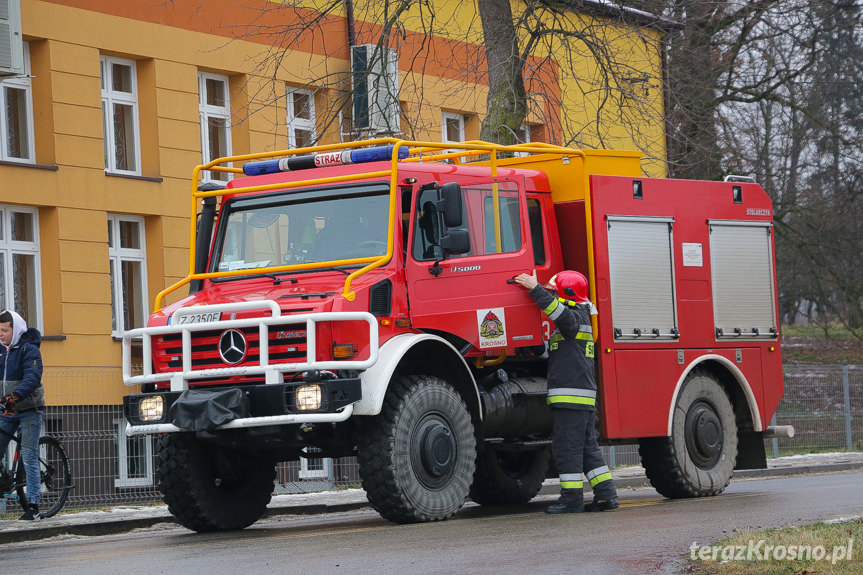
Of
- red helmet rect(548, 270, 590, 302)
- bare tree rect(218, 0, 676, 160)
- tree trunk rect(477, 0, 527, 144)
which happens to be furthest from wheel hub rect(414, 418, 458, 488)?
tree trunk rect(477, 0, 527, 144)

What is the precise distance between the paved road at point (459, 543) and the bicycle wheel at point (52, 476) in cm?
140

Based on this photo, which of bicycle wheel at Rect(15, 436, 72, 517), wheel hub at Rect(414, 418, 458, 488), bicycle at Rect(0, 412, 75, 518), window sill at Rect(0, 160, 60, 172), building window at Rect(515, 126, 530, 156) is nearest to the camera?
wheel hub at Rect(414, 418, 458, 488)

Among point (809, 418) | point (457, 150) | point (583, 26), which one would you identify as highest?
point (583, 26)

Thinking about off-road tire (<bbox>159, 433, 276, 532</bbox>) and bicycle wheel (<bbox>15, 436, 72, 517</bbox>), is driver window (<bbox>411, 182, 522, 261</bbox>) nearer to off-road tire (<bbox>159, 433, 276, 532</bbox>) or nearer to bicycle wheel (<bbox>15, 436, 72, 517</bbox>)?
off-road tire (<bbox>159, 433, 276, 532</bbox>)

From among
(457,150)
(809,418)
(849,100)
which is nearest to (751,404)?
(457,150)

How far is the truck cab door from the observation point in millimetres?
11680

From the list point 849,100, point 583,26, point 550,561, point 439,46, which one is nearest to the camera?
point 550,561

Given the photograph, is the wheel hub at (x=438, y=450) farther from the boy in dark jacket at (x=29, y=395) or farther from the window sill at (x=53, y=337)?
the window sill at (x=53, y=337)

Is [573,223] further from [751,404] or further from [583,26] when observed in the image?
[583,26]

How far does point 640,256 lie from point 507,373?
182cm

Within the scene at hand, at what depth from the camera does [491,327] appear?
1220cm

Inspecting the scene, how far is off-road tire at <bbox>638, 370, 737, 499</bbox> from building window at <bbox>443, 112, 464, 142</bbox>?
12307mm

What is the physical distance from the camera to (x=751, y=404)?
1470cm

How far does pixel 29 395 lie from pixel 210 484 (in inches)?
121
